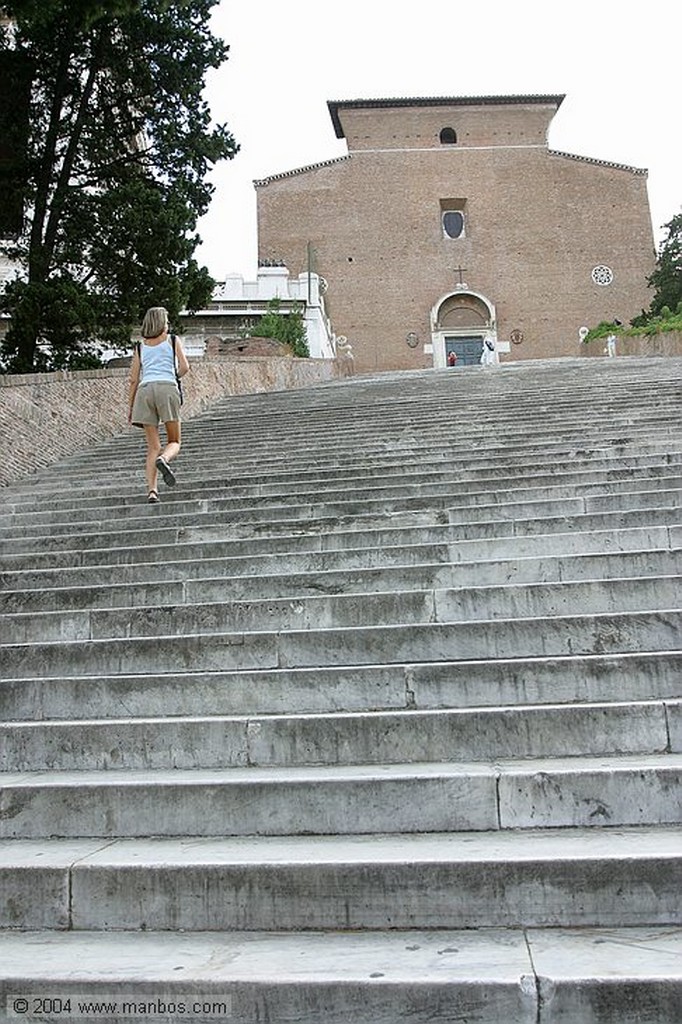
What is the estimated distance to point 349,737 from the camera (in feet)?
10.3

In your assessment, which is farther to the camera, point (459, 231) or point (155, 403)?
point (459, 231)

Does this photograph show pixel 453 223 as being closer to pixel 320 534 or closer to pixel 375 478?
pixel 375 478

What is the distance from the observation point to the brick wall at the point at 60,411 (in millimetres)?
8789

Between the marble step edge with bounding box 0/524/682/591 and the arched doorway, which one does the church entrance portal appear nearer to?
the arched doorway

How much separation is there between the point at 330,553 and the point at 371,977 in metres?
3.00

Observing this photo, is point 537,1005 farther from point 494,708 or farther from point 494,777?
point 494,708

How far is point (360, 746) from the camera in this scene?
3.13m

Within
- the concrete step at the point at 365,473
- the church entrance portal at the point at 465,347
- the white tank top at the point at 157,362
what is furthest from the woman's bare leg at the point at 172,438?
the church entrance portal at the point at 465,347

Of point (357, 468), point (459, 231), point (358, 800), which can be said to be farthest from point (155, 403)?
point (459, 231)

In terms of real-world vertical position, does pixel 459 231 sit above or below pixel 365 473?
above

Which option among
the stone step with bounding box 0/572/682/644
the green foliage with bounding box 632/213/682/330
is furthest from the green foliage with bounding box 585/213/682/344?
the stone step with bounding box 0/572/682/644

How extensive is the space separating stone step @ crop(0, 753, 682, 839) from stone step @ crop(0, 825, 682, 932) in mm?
64

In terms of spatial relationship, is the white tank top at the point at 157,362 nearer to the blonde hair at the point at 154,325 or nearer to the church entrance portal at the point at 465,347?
the blonde hair at the point at 154,325

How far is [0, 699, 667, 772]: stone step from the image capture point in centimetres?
303
